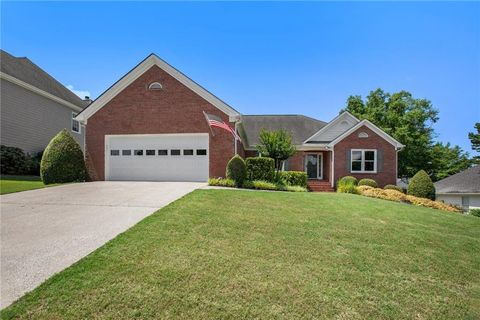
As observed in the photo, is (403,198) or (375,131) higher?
(375,131)

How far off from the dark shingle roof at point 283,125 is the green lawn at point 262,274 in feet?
51.1

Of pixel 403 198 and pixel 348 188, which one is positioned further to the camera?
pixel 348 188

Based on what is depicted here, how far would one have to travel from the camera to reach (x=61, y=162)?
1334cm

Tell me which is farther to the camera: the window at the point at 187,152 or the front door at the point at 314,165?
the front door at the point at 314,165

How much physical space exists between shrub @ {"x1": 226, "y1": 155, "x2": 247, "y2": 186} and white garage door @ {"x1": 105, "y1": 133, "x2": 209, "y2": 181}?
84.0 inches

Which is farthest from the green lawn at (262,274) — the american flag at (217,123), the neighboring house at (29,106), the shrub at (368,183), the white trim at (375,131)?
the neighboring house at (29,106)

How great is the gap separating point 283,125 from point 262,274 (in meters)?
20.4

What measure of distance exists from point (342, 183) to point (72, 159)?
1620 cm

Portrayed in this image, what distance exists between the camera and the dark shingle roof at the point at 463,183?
2323 centimetres

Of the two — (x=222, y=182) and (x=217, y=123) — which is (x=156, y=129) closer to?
(x=217, y=123)

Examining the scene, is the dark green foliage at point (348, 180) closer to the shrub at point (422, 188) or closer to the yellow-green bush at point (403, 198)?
the yellow-green bush at point (403, 198)

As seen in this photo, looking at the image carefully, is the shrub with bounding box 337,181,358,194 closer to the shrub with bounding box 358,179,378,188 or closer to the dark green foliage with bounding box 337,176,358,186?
the dark green foliage with bounding box 337,176,358,186

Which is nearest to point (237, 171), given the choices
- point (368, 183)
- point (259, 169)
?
point (259, 169)

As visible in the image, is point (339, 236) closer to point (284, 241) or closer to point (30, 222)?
point (284, 241)
